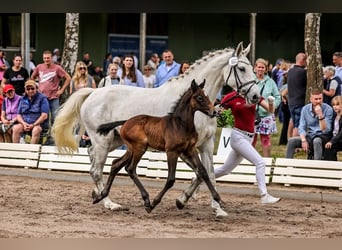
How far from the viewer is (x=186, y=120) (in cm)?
822

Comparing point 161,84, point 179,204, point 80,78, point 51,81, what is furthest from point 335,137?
point 51,81

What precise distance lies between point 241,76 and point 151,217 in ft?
6.11

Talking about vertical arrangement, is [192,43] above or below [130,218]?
above

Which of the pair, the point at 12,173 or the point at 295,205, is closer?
the point at 295,205

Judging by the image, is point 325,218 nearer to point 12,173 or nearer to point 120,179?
point 120,179

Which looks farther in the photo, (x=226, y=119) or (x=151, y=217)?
(x=226, y=119)

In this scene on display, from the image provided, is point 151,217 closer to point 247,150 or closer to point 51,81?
point 247,150

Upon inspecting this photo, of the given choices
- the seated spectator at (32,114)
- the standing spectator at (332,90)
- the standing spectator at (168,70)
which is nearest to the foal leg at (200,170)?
the standing spectator at (168,70)

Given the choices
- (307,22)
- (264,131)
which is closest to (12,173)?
(264,131)

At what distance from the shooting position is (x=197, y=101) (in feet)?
26.5

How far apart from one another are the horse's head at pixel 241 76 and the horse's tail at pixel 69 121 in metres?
1.94

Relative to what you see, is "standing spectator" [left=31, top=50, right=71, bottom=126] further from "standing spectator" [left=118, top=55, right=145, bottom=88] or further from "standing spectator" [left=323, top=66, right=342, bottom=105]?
"standing spectator" [left=323, top=66, right=342, bottom=105]

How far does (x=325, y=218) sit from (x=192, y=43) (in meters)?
20.2

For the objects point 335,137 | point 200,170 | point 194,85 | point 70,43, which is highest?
point 70,43
